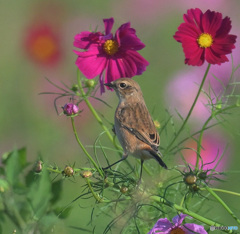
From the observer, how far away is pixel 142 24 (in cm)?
579

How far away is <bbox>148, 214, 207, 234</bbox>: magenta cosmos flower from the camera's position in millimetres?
1387

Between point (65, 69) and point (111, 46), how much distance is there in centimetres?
324

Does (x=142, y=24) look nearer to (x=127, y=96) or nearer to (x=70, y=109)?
(x=127, y=96)

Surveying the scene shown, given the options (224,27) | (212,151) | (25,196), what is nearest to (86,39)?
(224,27)

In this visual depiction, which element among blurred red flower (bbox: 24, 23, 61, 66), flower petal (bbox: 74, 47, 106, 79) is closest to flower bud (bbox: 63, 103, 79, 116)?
flower petal (bbox: 74, 47, 106, 79)

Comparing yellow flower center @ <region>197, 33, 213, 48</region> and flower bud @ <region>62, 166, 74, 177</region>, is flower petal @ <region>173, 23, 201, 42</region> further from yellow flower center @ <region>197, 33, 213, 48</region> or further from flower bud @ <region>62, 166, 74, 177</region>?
flower bud @ <region>62, 166, 74, 177</region>

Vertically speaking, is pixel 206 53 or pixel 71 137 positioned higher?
pixel 206 53

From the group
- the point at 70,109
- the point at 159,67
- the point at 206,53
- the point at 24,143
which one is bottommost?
the point at 24,143

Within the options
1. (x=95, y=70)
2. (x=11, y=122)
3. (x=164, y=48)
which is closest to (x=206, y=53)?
(x=95, y=70)

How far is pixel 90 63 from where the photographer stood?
169cm

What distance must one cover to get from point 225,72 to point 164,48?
5.49 feet

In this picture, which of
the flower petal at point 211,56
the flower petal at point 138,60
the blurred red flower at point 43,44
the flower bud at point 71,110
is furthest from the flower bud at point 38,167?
the blurred red flower at point 43,44

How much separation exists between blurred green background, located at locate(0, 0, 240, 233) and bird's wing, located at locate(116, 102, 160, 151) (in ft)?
3.16

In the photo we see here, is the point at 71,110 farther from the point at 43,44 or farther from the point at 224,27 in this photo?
the point at 43,44
